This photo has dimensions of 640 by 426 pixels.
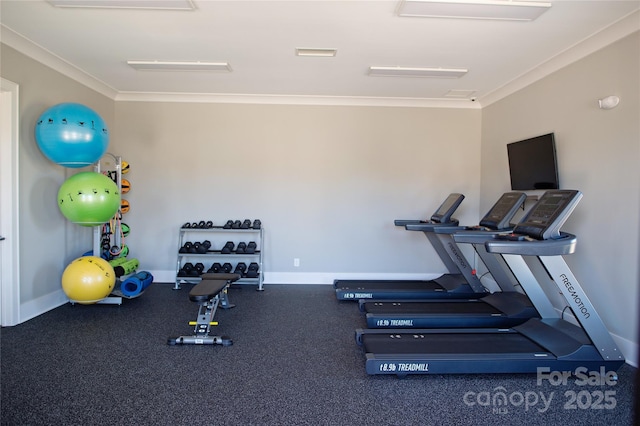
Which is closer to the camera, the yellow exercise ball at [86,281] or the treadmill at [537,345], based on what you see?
the treadmill at [537,345]

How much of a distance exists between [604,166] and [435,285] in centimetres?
228

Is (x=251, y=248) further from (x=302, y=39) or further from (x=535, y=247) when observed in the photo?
(x=535, y=247)

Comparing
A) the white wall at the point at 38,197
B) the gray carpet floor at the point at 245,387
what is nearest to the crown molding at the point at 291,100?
the white wall at the point at 38,197

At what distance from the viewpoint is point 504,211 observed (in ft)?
11.4

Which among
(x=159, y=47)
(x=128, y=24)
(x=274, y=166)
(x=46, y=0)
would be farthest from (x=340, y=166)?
(x=46, y=0)

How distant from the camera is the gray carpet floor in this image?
2.12 m

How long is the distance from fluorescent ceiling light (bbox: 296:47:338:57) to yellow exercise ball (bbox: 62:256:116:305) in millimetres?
2994

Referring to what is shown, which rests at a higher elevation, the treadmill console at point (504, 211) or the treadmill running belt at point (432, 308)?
the treadmill console at point (504, 211)

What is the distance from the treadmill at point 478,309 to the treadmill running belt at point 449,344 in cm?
44

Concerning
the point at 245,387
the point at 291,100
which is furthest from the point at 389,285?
the point at 291,100

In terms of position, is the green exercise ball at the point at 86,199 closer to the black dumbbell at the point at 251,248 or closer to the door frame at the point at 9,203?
the door frame at the point at 9,203

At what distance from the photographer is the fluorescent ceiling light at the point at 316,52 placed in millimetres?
3396

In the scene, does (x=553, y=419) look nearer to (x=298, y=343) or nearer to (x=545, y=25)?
(x=298, y=343)

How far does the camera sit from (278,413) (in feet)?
7.00
